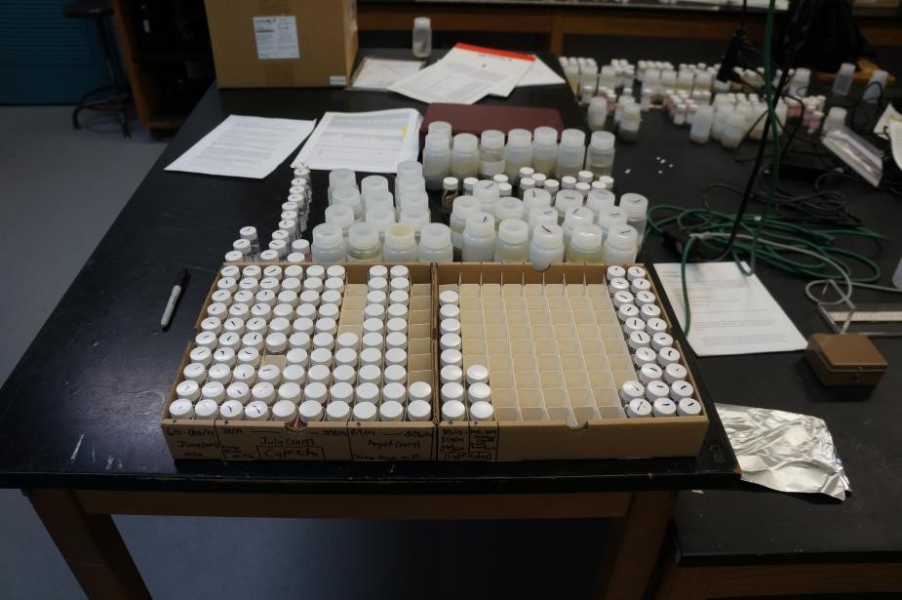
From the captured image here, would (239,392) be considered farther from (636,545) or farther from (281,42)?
(281,42)

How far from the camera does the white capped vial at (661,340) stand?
30.2 inches

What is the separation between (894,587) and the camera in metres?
0.78

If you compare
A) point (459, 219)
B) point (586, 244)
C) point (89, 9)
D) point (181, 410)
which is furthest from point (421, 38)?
point (89, 9)

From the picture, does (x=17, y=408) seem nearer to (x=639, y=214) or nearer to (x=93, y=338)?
(x=93, y=338)

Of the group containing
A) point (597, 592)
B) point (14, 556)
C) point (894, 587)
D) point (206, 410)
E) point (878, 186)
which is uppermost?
point (206, 410)

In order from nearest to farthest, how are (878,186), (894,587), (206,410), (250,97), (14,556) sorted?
(206,410)
(894,587)
(14,556)
(878,186)
(250,97)

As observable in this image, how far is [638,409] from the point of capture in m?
0.69

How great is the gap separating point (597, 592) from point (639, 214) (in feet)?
2.02

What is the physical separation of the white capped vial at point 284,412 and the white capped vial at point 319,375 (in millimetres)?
40

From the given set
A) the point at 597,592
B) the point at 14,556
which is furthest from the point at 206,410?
the point at 14,556

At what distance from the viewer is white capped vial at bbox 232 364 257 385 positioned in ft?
2.30

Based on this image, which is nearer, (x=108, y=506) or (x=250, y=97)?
(x=108, y=506)

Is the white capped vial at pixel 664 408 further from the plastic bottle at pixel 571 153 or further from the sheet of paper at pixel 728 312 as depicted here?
the plastic bottle at pixel 571 153

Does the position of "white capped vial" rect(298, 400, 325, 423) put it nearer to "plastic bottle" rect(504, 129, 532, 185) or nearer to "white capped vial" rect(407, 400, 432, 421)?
"white capped vial" rect(407, 400, 432, 421)
